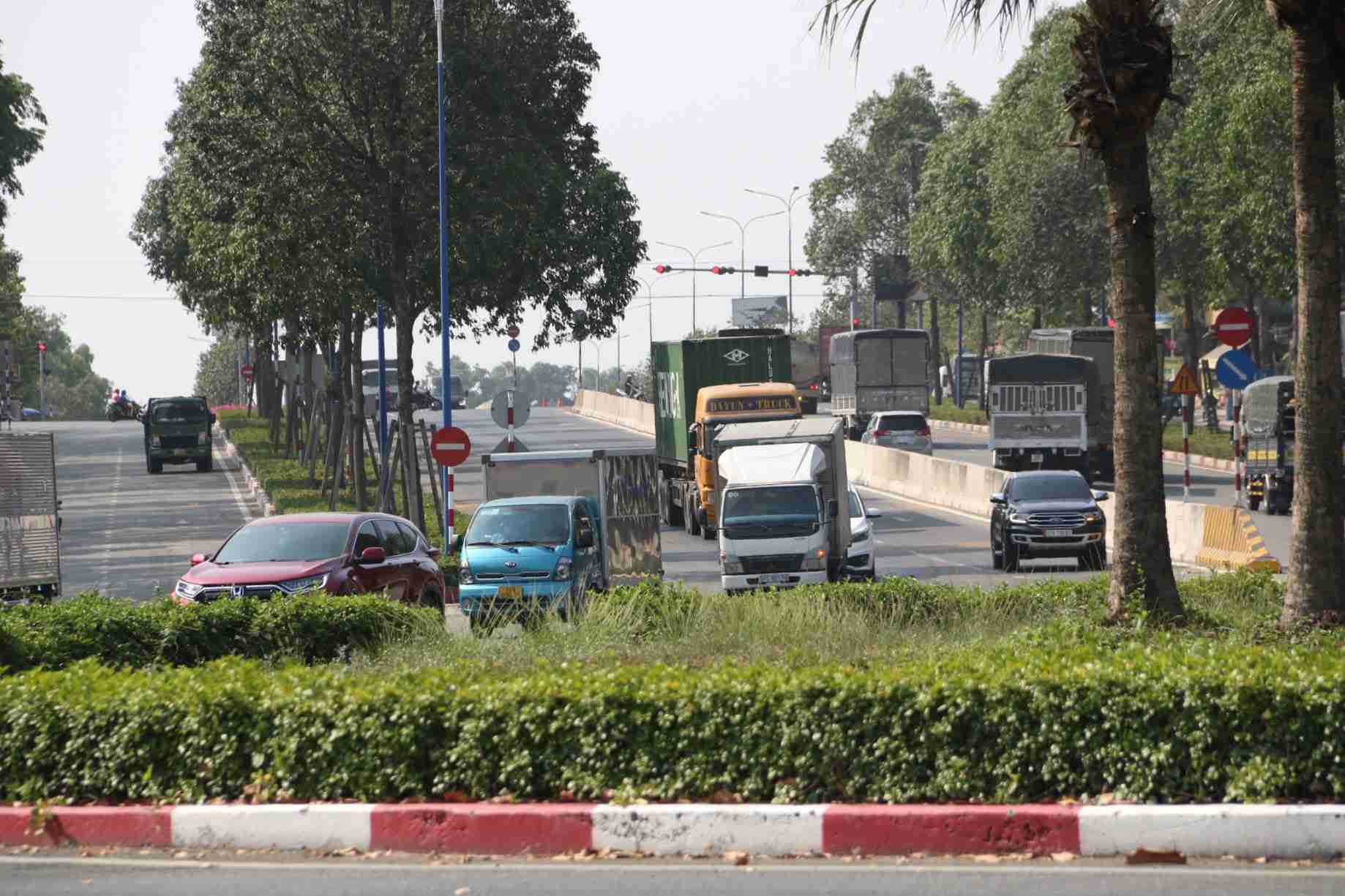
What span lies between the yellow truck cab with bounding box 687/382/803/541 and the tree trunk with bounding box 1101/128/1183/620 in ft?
69.1

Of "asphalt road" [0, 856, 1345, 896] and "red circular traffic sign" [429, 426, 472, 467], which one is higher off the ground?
"red circular traffic sign" [429, 426, 472, 467]

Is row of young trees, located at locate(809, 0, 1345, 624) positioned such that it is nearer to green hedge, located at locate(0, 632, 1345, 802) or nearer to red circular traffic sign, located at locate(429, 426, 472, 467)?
green hedge, located at locate(0, 632, 1345, 802)

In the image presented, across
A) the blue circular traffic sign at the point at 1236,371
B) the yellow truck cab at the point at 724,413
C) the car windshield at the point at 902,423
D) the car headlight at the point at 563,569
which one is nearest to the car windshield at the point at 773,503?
the car headlight at the point at 563,569

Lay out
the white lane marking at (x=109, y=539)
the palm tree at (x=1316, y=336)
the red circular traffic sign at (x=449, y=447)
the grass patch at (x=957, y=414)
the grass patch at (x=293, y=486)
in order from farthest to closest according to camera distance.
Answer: the grass patch at (x=957, y=414) → the grass patch at (x=293, y=486) → the red circular traffic sign at (x=449, y=447) → the white lane marking at (x=109, y=539) → the palm tree at (x=1316, y=336)

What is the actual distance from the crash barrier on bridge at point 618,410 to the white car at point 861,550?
156 ft

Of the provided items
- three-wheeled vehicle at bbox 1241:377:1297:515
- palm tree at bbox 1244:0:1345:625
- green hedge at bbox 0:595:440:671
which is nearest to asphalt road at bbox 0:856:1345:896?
green hedge at bbox 0:595:440:671

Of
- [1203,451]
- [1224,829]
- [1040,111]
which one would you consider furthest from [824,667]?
[1040,111]

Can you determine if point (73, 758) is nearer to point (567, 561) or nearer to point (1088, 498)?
point (567, 561)

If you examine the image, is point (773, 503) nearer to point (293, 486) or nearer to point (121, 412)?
point (293, 486)

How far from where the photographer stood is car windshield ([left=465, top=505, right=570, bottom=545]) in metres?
21.5

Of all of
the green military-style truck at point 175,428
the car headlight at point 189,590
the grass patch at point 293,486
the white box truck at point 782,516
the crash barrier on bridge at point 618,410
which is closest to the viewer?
the car headlight at point 189,590

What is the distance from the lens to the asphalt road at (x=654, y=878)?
7789 millimetres

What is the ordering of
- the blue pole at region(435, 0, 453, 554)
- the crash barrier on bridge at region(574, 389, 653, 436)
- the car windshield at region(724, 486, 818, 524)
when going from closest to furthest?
the car windshield at region(724, 486, 818, 524) < the blue pole at region(435, 0, 453, 554) < the crash barrier on bridge at region(574, 389, 653, 436)

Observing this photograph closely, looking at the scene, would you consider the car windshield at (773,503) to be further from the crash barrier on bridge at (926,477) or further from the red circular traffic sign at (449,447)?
the crash barrier on bridge at (926,477)
